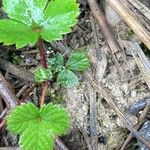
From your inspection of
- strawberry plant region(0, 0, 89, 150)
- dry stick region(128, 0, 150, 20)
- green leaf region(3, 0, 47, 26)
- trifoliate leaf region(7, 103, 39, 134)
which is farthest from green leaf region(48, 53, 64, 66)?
dry stick region(128, 0, 150, 20)

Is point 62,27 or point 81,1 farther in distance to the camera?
point 81,1

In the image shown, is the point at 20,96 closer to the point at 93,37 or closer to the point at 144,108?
the point at 93,37

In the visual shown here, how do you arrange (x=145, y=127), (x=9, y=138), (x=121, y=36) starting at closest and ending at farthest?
(x=145, y=127) < (x=9, y=138) < (x=121, y=36)

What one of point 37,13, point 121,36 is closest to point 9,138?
point 37,13

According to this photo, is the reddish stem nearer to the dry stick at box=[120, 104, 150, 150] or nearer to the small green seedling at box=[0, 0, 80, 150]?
the small green seedling at box=[0, 0, 80, 150]

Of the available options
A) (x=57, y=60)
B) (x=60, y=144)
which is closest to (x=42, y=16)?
(x=57, y=60)

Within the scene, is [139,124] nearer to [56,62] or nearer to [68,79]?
[68,79]
